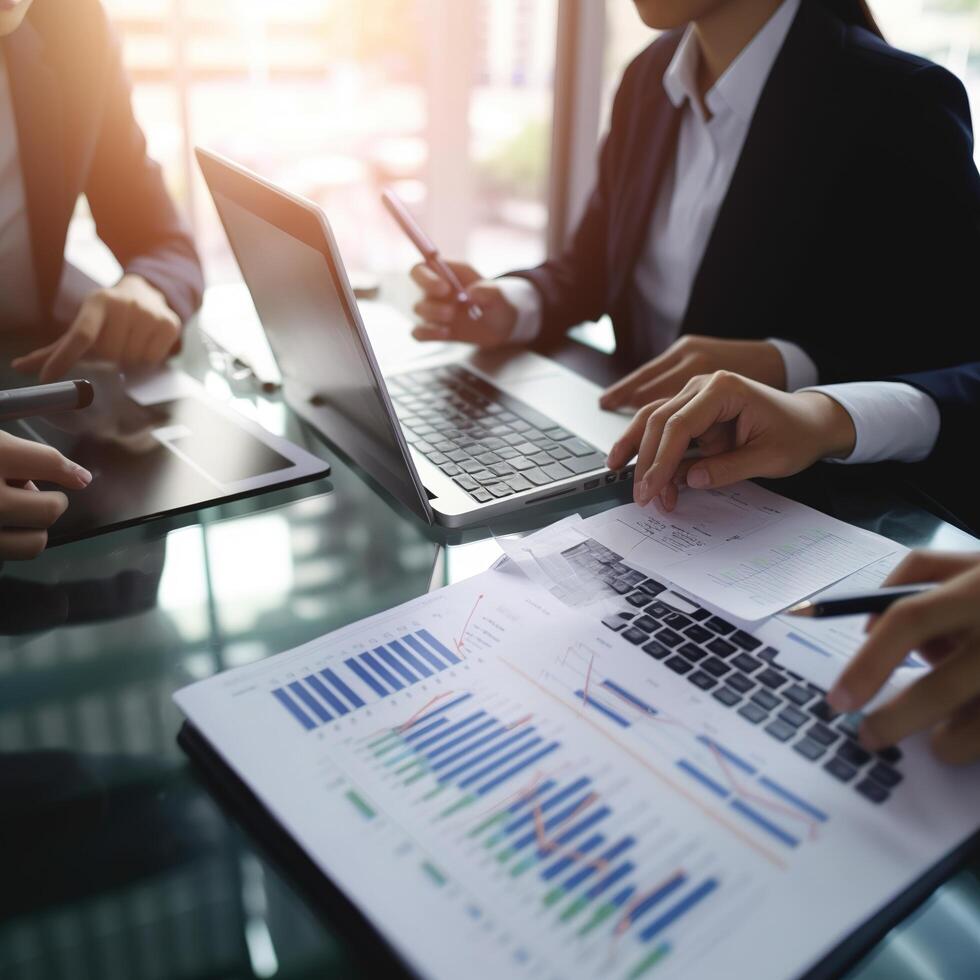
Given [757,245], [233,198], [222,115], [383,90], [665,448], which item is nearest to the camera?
[665,448]

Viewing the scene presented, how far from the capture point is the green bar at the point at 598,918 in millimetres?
377

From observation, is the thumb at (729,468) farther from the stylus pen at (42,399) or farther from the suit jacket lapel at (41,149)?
the suit jacket lapel at (41,149)

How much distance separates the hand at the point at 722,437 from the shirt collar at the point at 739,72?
2.07ft

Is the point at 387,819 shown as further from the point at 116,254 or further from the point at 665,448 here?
the point at 116,254

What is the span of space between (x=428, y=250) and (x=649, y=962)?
3.10 feet

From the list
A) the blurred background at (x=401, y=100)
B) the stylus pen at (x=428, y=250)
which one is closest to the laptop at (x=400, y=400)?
the stylus pen at (x=428, y=250)

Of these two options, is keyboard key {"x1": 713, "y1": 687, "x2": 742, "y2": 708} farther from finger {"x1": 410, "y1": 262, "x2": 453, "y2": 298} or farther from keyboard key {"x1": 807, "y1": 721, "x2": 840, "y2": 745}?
finger {"x1": 410, "y1": 262, "x2": 453, "y2": 298}

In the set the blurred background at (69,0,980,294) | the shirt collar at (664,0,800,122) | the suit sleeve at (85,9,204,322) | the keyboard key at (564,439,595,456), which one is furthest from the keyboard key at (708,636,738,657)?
the blurred background at (69,0,980,294)

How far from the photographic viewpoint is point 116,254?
148 cm

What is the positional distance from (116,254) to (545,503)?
3.47ft

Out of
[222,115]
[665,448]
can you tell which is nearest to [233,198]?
[665,448]

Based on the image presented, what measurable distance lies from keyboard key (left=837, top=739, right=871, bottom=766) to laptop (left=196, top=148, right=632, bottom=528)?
0.35 metres

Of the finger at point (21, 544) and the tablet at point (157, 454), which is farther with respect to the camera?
the tablet at point (157, 454)

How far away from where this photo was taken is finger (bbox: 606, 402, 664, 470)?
2.51 ft
